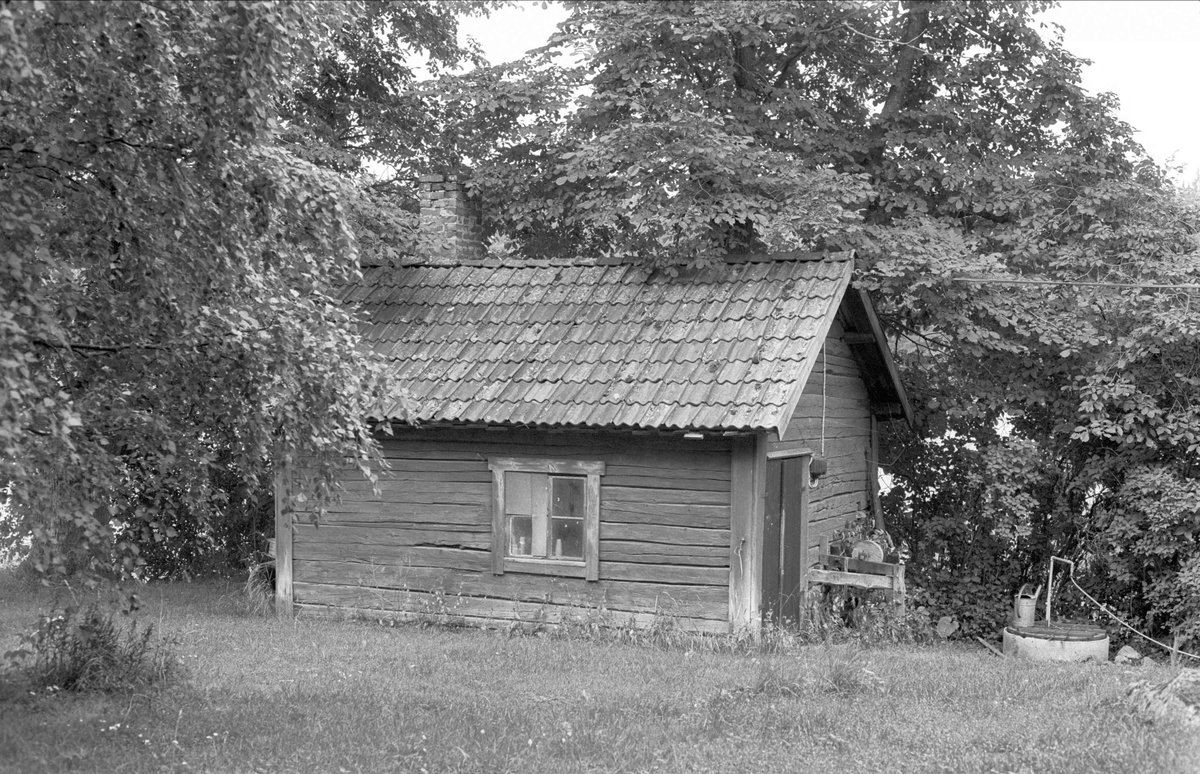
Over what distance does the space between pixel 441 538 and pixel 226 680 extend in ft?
11.6

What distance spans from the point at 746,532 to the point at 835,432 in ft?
10.7

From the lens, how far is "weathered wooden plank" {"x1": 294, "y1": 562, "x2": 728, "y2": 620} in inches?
433

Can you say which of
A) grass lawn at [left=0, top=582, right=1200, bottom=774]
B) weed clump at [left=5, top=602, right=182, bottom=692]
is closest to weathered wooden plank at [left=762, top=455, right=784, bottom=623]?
grass lawn at [left=0, top=582, right=1200, bottom=774]

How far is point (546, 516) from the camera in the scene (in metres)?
11.7

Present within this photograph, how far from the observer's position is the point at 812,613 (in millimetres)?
11758

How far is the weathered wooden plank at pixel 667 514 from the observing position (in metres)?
11.0

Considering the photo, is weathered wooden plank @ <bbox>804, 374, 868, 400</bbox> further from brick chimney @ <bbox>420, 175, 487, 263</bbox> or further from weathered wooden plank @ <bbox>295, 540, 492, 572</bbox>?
brick chimney @ <bbox>420, 175, 487, 263</bbox>

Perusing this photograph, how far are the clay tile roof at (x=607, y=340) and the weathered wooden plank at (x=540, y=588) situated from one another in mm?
1714

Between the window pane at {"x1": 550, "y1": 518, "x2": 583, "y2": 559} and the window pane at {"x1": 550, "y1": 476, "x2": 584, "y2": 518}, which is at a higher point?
the window pane at {"x1": 550, "y1": 476, "x2": 584, "y2": 518}

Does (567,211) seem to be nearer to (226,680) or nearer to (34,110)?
(226,680)

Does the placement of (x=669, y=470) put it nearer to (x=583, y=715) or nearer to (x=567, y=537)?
A: (x=567, y=537)

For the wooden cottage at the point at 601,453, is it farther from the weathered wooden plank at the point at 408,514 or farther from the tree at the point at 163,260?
the tree at the point at 163,260

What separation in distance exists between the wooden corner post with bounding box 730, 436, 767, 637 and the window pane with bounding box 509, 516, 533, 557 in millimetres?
2160

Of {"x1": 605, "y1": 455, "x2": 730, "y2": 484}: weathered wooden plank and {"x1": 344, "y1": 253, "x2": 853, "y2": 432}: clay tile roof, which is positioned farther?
{"x1": 605, "y1": 455, "x2": 730, "y2": 484}: weathered wooden plank
